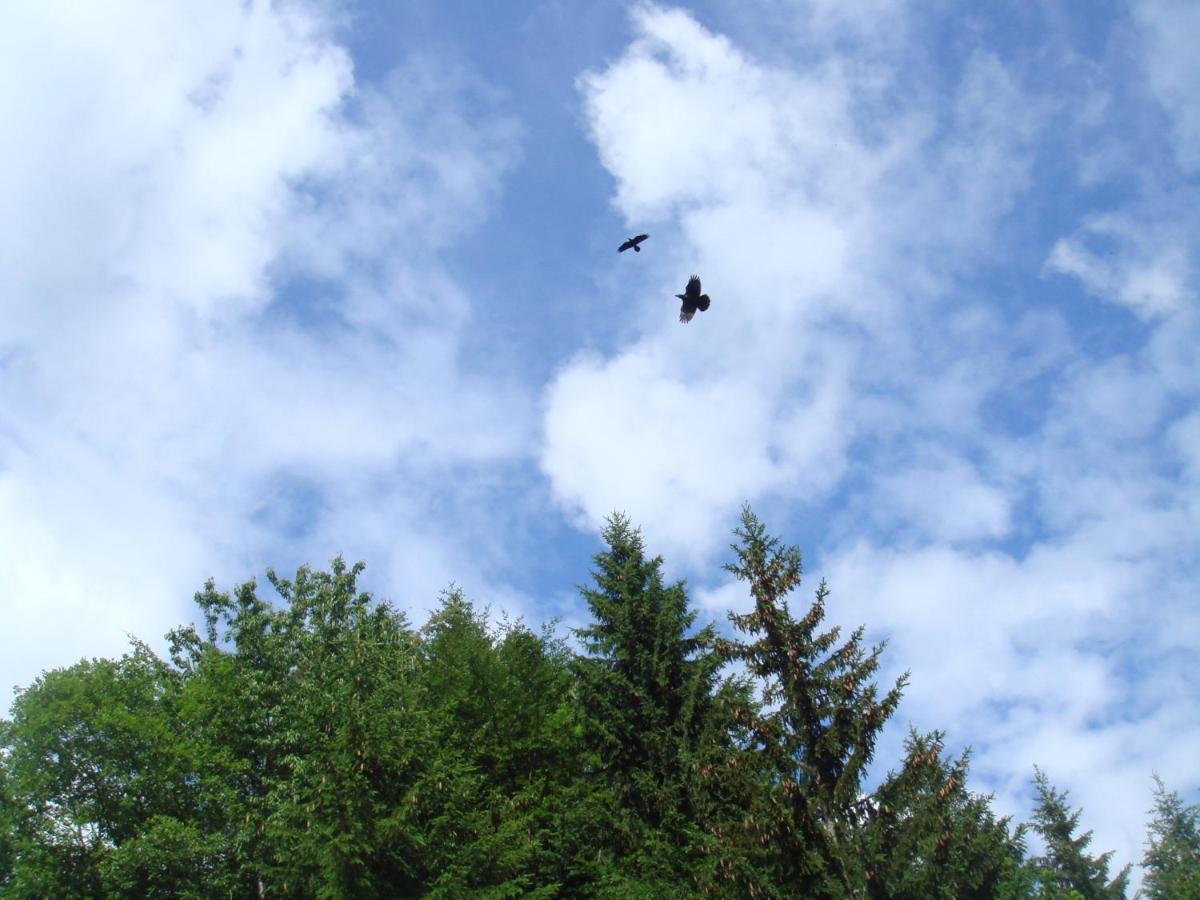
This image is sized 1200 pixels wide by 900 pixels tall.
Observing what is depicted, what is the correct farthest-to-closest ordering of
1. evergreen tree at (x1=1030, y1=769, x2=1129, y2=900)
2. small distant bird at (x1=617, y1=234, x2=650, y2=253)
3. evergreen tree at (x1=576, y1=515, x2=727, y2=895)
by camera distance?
1. evergreen tree at (x1=1030, y1=769, x2=1129, y2=900)
2. evergreen tree at (x1=576, y1=515, x2=727, y2=895)
3. small distant bird at (x1=617, y1=234, x2=650, y2=253)

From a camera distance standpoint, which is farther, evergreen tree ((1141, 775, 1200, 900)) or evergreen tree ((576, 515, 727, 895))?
evergreen tree ((1141, 775, 1200, 900))

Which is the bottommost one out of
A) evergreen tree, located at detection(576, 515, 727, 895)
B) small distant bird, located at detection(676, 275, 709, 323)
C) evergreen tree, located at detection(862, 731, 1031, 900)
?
evergreen tree, located at detection(862, 731, 1031, 900)

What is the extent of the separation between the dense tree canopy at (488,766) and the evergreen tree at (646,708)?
0.22 ft

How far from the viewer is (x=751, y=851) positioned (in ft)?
49.5

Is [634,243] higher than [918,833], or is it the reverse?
[634,243]

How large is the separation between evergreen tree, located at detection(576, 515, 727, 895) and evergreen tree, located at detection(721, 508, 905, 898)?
2687mm

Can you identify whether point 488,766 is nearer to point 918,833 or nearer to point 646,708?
point 646,708

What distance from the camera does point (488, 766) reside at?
23969 millimetres

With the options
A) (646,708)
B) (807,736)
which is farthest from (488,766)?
(807,736)

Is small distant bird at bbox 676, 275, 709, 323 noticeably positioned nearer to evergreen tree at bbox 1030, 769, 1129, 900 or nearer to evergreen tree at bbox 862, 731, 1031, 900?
evergreen tree at bbox 862, 731, 1031, 900

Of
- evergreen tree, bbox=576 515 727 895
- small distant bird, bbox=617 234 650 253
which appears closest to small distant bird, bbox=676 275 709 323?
small distant bird, bbox=617 234 650 253

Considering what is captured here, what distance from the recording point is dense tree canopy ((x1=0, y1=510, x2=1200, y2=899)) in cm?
Answer: 1528

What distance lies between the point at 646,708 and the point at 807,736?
584 centimetres

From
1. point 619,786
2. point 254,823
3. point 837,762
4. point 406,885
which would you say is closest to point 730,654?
point 837,762
